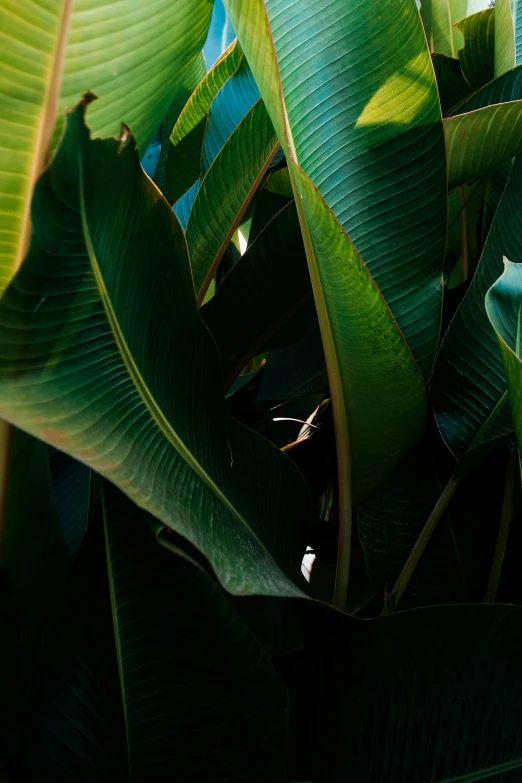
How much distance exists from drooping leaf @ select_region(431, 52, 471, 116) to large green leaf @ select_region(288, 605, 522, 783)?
1.75 feet

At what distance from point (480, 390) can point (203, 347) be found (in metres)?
0.25

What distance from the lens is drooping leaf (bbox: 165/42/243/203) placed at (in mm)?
773

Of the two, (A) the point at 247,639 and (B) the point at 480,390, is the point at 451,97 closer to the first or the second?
(B) the point at 480,390

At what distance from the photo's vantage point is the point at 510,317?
0.43 metres

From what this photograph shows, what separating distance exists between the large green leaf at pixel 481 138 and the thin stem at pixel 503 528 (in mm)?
272

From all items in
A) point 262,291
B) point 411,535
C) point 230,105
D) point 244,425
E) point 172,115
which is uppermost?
point 172,115

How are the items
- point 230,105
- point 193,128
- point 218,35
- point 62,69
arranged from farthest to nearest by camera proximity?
point 218,35
point 193,128
point 230,105
point 62,69

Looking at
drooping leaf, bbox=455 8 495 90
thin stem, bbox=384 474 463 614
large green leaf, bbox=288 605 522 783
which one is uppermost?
drooping leaf, bbox=455 8 495 90

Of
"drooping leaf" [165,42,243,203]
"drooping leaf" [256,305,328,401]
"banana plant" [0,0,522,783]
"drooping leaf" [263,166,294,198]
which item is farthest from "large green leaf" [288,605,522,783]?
"drooping leaf" [165,42,243,203]

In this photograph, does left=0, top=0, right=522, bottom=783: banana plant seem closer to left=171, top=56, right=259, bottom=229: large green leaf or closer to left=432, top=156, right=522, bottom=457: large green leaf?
left=432, top=156, right=522, bottom=457: large green leaf

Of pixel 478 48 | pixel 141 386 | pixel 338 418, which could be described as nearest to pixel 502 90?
pixel 478 48

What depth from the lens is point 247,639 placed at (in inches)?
16.3

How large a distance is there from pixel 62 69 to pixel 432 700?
470 millimetres

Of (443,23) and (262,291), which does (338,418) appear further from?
(443,23)
